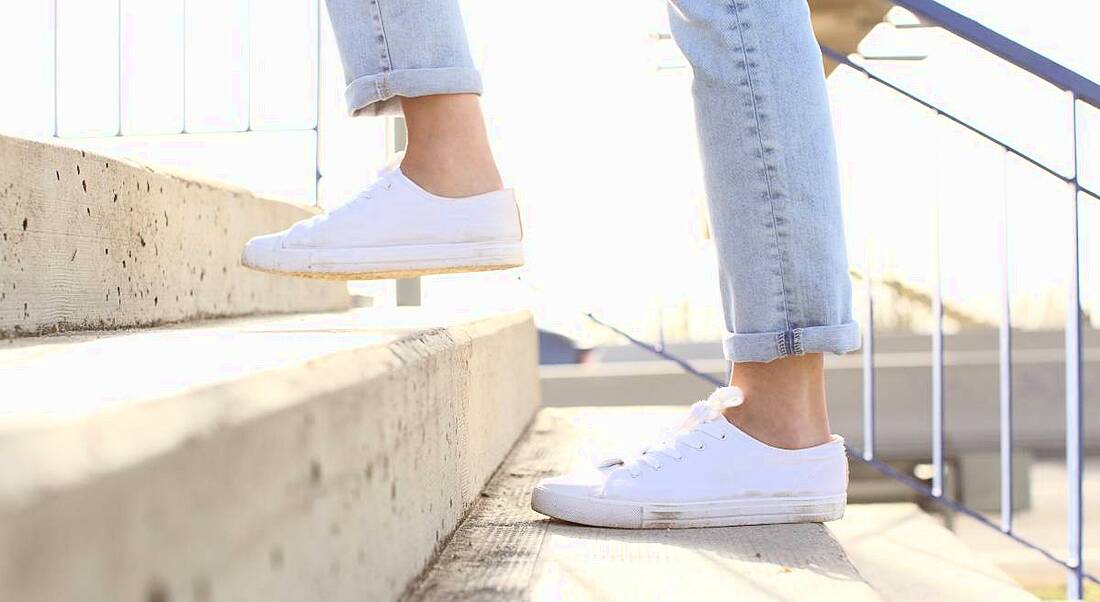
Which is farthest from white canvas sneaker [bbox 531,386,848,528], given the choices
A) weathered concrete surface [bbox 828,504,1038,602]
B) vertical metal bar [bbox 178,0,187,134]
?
vertical metal bar [bbox 178,0,187,134]

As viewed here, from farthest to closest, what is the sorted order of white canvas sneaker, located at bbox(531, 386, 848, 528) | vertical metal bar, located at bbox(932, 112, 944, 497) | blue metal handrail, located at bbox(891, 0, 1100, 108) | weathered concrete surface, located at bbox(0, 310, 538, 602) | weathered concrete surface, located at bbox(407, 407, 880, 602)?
1. vertical metal bar, located at bbox(932, 112, 944, 497)
2. blue metal handrail, located at bbox(891, 0, 1100, 108)
3. white canvas sneaker, located at bbox(531, 386, 848, 528)
4. weathered concrete surface, located at bbox(407, 407, 880, 602)
5. weathered concrete surface, located at bbox(0, 310, 538, 602)

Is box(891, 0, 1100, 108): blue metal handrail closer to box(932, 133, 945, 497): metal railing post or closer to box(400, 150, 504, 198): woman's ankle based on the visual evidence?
box(932, 133, 945, 497): metal railing post

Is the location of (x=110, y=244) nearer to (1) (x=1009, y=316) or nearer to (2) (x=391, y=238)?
(2) (x=391, y=238)

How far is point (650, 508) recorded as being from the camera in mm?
837

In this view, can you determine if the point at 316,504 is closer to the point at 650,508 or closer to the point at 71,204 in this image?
the point at 650,508

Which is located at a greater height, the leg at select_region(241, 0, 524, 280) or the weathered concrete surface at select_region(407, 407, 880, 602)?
the leg at select_region(241, 0, 524, 280)

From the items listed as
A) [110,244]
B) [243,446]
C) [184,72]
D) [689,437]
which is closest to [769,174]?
[689,437]

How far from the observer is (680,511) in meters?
0.84

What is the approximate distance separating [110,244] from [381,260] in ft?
0.91

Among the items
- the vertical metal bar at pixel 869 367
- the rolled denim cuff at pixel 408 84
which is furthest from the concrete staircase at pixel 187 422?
the vertical metal bar at pixel 869 367

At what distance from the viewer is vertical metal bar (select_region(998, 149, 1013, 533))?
1435mm

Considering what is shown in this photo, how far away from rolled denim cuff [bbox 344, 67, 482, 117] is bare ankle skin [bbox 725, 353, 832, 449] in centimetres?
37

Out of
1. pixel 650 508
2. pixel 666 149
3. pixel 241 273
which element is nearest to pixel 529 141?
pixel 666 149

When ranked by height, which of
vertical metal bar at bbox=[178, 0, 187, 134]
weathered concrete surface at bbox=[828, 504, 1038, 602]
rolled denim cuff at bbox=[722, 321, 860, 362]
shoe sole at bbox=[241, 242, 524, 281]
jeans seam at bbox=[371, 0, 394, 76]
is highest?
vertical metal bar at bbox=[178, 0, 187, 134]
